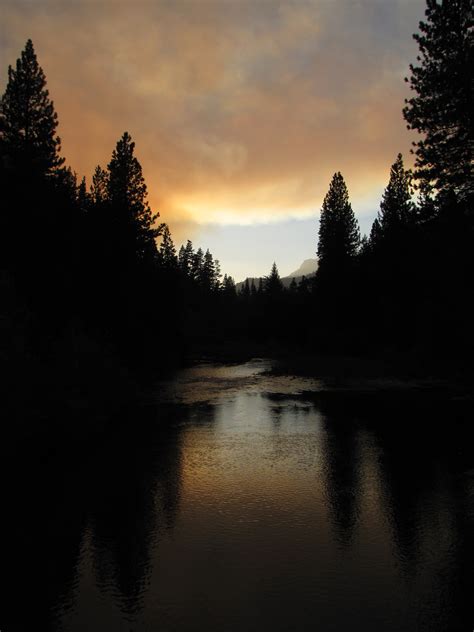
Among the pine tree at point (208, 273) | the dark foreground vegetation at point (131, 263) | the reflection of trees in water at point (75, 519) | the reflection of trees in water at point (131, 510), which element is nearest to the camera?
the reflection of trees in water at point (75, 519)

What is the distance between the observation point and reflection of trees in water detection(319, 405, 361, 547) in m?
9.57

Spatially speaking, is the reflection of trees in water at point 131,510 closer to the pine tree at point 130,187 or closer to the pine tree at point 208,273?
the pine tree at point 130,187

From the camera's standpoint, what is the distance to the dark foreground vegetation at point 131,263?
22547 mm

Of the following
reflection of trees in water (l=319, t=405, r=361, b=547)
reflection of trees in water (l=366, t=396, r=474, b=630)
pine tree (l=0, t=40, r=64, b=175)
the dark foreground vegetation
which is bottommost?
reflection of trees in water (l=366, t=396, r=474, b=630)

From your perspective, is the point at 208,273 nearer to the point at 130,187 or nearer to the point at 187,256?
the point at 187,256

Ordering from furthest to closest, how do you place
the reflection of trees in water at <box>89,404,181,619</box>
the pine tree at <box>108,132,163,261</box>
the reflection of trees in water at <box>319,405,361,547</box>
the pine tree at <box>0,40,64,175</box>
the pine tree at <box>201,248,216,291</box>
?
1. the pine tree at <box>201,248,216,291</box>
2. the pine tree at <box>108,132,163,261</box>
3. the pine tree at <box>0,40,64,175</box>
4. the reflection of trees in water at <box>319,405,361,547</box>
5. the reflection of trees in water at <box>89,404,181,619</box>

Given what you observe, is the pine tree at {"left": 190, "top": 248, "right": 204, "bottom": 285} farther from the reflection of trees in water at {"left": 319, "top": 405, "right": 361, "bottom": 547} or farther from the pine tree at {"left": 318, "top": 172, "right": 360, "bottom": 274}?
the reflection of trees in water at {"left": 319, "top": 405, "right": 361, "bottom": 547}

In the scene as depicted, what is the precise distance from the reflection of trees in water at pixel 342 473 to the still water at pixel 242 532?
2.5 inches

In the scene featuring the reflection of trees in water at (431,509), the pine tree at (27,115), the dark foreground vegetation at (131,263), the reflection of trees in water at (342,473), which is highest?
the pine tree at (27,115)

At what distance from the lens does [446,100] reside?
22.9 metres

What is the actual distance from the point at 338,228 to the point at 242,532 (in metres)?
65.5

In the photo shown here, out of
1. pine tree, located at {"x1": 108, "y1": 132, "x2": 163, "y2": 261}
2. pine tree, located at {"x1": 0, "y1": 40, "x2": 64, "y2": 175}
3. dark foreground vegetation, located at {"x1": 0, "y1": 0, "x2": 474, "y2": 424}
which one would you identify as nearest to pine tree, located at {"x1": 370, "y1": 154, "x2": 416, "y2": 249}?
dark foreground vegetation, located at {"x1": 0, "y1": 0, "x2": 474, "y2": 424}

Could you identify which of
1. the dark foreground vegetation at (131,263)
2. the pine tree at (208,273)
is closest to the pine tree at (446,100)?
the dark foreground vegetation at (131,263)

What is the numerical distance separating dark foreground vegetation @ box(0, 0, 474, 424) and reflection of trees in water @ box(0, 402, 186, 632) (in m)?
4.48
